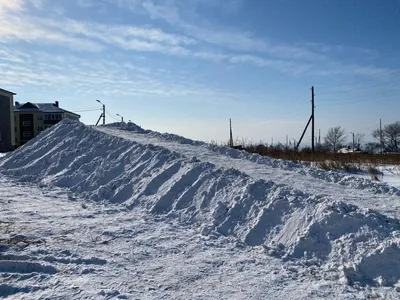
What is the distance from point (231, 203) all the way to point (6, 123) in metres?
35.7

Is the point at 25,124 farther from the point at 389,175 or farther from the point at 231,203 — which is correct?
the point at 231,203

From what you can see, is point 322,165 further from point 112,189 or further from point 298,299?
point 298,299

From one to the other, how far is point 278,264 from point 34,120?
64.6 meters

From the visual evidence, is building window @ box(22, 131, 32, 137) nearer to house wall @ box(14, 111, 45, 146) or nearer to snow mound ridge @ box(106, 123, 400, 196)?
house wall @ box(14, 111, 45, 146)

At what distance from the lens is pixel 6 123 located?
34375 mm

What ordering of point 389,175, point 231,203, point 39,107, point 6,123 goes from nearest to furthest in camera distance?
1. point 231,203
2. point 389,175
3. point 6,123
4. point 39,107

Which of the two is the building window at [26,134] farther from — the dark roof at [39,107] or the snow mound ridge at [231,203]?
the snow mound ridge at [231,203]

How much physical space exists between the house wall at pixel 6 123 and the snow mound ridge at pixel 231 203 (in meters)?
28.4

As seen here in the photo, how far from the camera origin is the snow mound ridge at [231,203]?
3846 millimetres

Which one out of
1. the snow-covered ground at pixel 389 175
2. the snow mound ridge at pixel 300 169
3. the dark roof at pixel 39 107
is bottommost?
the snow-covered ground at pixel 389 175

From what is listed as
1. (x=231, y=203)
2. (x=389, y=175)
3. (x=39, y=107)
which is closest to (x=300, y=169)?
(x=231, y=203)

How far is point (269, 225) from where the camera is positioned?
15.4ft

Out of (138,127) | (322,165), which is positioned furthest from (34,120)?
(322,165)

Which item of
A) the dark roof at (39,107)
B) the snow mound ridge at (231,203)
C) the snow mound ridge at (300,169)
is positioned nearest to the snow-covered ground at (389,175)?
the snow mound ridge at (300,169)
